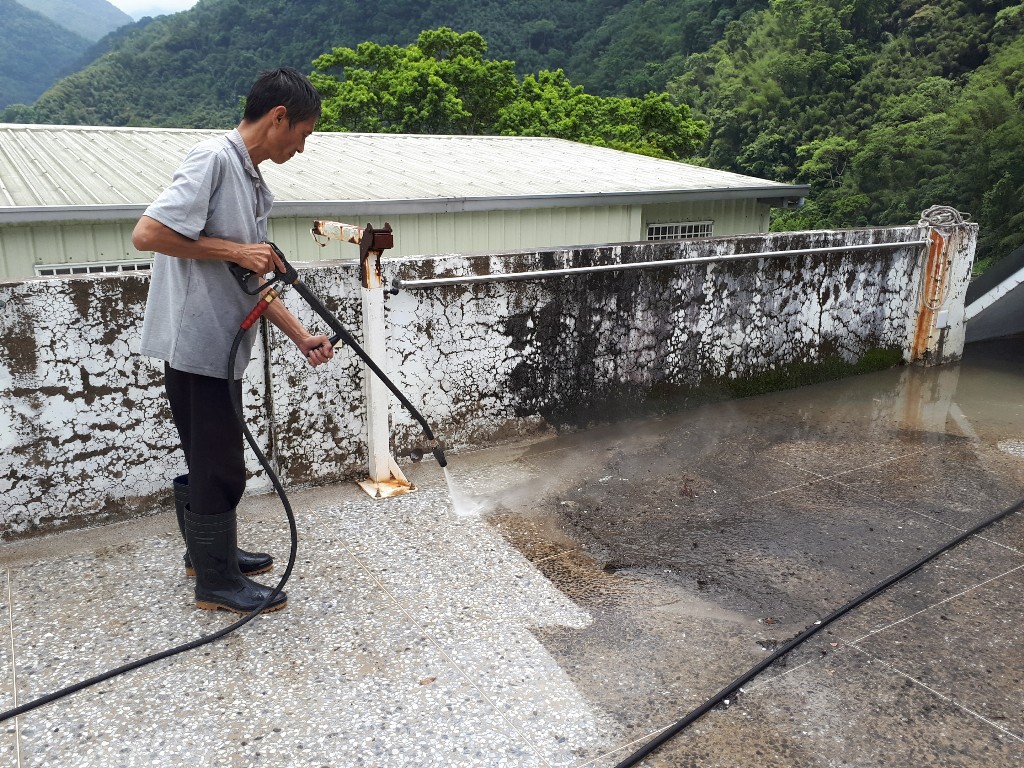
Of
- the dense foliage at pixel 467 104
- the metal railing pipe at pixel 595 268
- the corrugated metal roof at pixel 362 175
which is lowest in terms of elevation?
the metal railing pipe at pixel 595 268

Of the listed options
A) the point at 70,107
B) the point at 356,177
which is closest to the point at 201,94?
the point at 70,107

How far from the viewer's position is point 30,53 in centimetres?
10781

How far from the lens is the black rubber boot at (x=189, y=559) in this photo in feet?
9.51

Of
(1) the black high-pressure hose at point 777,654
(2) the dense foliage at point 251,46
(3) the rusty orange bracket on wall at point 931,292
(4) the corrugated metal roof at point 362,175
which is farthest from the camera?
(2) the dense foliage at point 251,46

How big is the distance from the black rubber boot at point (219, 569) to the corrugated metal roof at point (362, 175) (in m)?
4.25

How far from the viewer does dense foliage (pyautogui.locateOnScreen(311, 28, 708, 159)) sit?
22688mm

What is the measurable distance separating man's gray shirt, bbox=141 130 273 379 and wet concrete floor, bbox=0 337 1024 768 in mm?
945

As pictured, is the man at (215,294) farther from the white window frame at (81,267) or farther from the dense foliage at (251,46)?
the dense foliage at (251,46)

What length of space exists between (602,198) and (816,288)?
3.47 m

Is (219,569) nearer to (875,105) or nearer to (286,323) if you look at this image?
(286,323)

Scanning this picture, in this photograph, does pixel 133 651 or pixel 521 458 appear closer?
pixel 133 651

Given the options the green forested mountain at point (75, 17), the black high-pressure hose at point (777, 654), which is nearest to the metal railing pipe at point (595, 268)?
the black high-pressure hose at point (777, 654)

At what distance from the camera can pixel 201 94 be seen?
4950 centimetres

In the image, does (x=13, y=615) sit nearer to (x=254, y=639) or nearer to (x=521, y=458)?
(x=254, y=639)
